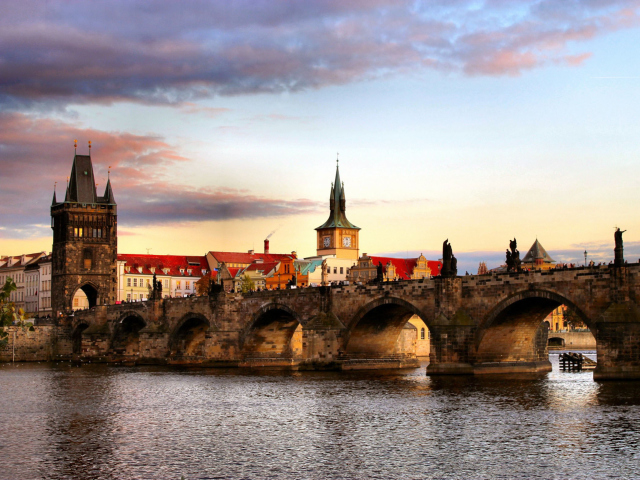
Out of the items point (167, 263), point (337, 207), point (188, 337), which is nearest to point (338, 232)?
point (337, 207)

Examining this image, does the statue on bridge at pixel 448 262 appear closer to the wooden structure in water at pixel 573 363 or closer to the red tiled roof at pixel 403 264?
the wooden structure in water at pixel 573 363

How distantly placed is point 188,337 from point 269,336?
44.9 feet

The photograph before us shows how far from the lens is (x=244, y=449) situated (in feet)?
Result: 94.2

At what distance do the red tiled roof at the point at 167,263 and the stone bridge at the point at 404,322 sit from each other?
4900 cm

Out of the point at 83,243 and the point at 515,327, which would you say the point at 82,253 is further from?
the point at 515,327

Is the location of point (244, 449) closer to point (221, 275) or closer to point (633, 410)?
point (633, 410)

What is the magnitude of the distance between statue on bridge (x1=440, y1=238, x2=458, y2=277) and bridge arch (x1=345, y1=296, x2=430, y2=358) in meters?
5.21

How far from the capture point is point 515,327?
2076 inches

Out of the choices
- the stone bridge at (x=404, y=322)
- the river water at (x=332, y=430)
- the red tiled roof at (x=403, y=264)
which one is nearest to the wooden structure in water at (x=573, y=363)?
the stone bridge at (x=404, y=322)

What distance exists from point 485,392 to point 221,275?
90152 millimetres

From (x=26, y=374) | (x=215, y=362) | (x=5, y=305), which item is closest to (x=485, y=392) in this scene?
(x=5, y=305)

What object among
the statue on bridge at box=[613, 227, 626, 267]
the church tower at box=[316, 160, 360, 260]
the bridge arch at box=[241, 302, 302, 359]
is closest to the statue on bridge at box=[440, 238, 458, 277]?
the statue on bridge at box=[613, 227, 626, 267]

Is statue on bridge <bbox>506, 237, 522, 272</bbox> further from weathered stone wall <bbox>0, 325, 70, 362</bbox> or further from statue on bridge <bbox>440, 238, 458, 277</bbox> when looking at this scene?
weathered stone wall <bbox>0, 325, 70, 362</bbox>

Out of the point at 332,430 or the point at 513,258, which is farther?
the point at 513,258
